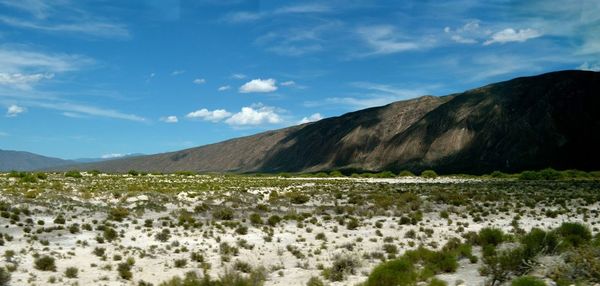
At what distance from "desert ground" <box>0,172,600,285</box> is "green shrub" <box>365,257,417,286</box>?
0.03 metres

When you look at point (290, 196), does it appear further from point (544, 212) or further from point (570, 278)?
point (570, 278)

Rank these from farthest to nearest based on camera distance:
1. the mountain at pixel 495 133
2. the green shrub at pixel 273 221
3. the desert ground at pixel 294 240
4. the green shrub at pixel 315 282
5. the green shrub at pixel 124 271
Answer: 1. the mountain at pixel 495 133
2. the green shrub at pixel 273 221
3. the green shrub at pixel 124 271
4. the green shrub at pixel 315 282
5. the desert ground at pixel 294 240

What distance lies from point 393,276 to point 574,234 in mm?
8233

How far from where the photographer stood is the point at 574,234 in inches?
680

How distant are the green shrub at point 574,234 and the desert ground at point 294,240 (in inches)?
1.3

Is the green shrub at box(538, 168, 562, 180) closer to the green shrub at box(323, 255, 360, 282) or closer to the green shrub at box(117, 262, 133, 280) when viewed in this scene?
the green shrub at box(323, 255, 360, 282)

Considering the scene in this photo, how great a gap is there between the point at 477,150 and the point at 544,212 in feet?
329

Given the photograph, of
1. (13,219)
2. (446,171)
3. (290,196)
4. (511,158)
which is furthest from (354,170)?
(13,219)

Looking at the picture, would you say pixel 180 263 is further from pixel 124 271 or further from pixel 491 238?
pixel 491 238

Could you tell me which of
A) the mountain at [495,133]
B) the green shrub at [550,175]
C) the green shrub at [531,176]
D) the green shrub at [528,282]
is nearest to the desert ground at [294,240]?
the green shrub at [528,282]

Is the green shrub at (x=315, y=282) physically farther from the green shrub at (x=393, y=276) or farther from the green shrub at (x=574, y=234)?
the green shrub at (x=574, y=234)

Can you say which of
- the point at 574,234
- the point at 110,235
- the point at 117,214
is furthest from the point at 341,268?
the point at 117,214

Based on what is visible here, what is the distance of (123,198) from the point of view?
3456cm

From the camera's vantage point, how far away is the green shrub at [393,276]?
12.7 m
